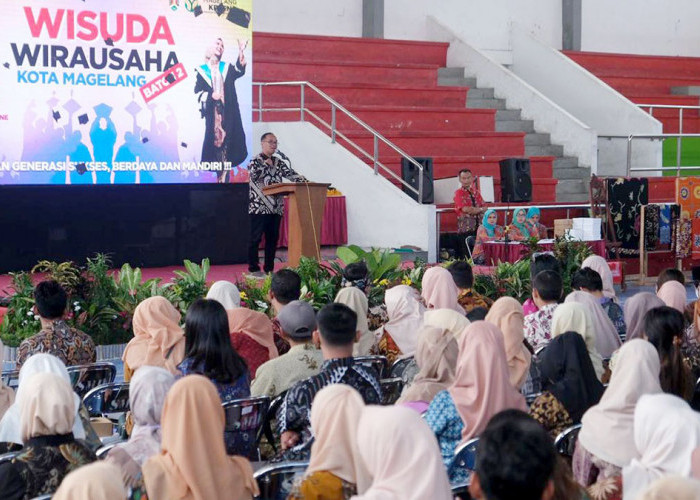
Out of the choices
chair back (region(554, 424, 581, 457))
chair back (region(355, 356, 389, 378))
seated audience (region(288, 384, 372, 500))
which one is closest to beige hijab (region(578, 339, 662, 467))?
chair back (region(554, 424, 581, 457))

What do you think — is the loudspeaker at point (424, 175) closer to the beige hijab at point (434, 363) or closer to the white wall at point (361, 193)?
the white wall at point (361, 193)

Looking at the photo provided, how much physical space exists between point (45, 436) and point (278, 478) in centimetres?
70

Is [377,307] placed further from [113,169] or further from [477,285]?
[113,169]

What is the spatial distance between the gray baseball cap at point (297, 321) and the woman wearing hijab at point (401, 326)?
3.15 feet

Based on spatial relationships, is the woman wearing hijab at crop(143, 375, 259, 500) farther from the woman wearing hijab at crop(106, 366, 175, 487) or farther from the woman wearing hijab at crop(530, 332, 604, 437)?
the woman wearing hijab at crop(530, 332, 604, 437)

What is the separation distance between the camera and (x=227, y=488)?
3.20 metres

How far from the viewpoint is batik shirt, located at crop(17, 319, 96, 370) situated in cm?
507

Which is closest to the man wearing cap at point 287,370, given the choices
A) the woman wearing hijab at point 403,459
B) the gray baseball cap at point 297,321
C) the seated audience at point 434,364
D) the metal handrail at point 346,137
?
the gray baseball cap at point 297,321

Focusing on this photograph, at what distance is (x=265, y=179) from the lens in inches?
394

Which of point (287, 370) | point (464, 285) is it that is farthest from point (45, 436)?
point (464, 285)

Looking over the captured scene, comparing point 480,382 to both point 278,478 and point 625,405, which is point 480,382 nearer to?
point 625,405

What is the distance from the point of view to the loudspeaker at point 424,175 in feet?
40.2

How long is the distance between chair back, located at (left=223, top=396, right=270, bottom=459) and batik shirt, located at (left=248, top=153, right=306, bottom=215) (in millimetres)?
5990

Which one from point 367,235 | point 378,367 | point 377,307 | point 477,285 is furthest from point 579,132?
point 378,367
